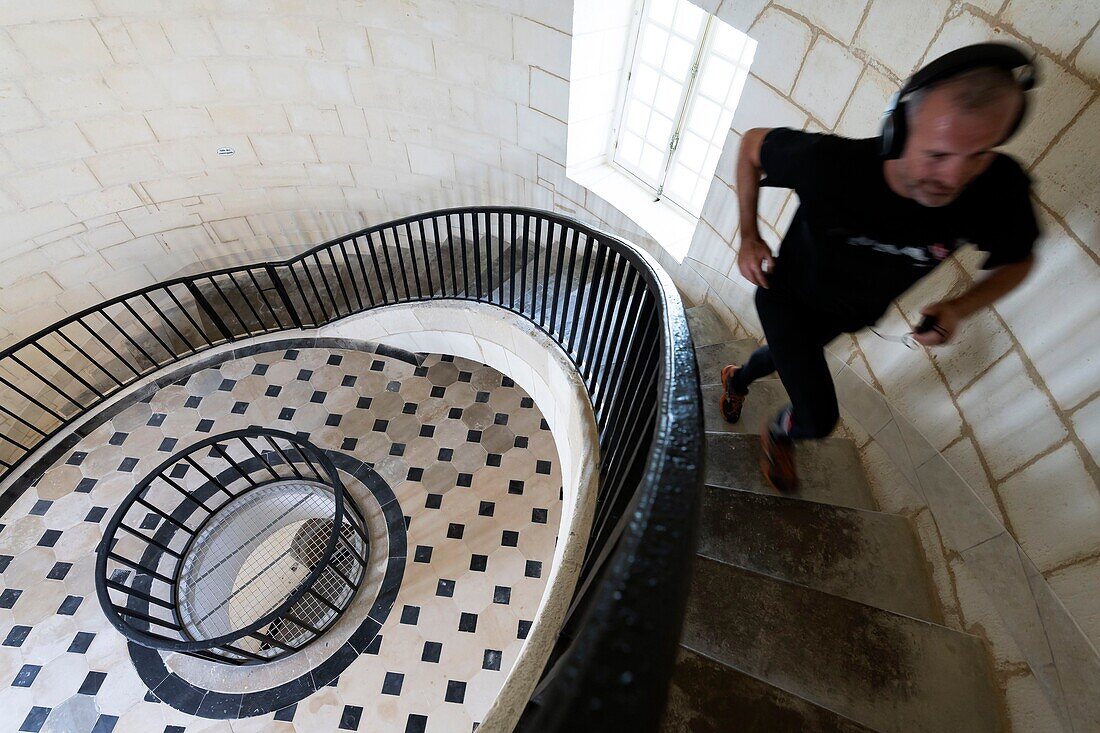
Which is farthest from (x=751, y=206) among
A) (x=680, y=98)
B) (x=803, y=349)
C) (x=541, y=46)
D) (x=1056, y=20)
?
(x=541, y=46)

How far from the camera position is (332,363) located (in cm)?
540

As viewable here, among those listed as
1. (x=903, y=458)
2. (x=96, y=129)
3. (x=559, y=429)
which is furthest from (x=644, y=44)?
(x=96, y=129)

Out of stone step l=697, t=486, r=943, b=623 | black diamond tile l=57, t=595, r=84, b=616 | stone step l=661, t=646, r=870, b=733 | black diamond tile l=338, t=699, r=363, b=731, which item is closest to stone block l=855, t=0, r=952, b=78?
stone step l=697, t=486, r=943, b=623

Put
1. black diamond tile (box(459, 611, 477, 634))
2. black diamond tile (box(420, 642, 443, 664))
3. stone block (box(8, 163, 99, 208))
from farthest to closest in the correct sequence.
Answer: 1. stone block (box(8, 163, 99, 208))
2. black diamond tile (box(459, 611, 477, 634))
3. black diamond tile (box(420, 642, 443, 664))

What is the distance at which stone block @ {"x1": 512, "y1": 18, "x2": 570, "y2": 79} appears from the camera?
3.40 meters

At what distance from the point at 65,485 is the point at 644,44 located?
5.86m

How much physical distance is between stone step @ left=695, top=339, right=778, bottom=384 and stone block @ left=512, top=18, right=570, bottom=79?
209 cm

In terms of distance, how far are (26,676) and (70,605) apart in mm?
477

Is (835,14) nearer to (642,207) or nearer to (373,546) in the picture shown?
(642,207)

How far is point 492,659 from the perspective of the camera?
13.0 feet

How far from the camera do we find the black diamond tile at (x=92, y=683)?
12.3ft

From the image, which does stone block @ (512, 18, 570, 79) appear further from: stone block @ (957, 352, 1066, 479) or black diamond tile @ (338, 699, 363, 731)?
black diamond tile @ (338, 699, 363, 731)

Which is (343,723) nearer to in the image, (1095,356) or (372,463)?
(372,463)

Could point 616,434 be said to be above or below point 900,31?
below
